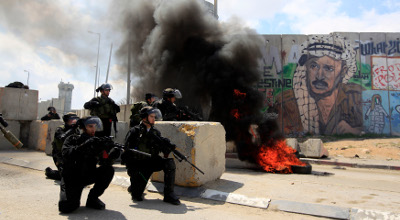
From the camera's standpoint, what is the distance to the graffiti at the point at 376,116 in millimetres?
14945

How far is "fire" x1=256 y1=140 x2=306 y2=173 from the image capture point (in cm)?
602

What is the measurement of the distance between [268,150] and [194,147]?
338cm

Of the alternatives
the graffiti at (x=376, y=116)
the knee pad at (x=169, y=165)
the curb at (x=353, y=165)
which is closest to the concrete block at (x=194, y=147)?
the knee pad at (x=169, y=165)

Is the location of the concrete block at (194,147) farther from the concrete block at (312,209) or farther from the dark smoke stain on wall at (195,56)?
the dark smoke stain on wall at (195,56)

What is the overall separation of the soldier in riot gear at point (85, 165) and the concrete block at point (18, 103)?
26.3 feet

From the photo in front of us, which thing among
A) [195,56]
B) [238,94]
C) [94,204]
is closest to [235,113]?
[238,94]

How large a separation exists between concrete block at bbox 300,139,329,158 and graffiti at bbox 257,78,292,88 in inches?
256

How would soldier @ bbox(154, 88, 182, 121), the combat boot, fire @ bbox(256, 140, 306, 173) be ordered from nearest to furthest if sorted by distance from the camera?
the combat boot, soldier @ bbox(154, 88, 182, 121), fire @ bbox(256, 140, 306, 173)

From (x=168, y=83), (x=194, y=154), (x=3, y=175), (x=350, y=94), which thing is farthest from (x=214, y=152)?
(x=350, y=94)

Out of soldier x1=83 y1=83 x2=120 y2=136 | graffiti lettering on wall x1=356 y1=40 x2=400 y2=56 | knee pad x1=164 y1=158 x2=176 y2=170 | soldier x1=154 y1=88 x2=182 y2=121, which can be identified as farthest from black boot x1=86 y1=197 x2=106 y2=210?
graffiti lettering on wall x1=356 y1=40 x2=400 y2=56

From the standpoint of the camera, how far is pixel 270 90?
15609 millimetres

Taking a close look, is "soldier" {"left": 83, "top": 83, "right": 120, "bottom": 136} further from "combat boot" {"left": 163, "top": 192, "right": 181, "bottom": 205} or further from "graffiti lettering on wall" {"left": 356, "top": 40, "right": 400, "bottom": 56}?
"graffiti lettering on wall" {"left": 356, "top": 40, "right": 400, "bottom": 56}

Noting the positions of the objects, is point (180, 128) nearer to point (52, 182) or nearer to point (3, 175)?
point (52, 182)

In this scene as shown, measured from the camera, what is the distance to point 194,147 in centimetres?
381
